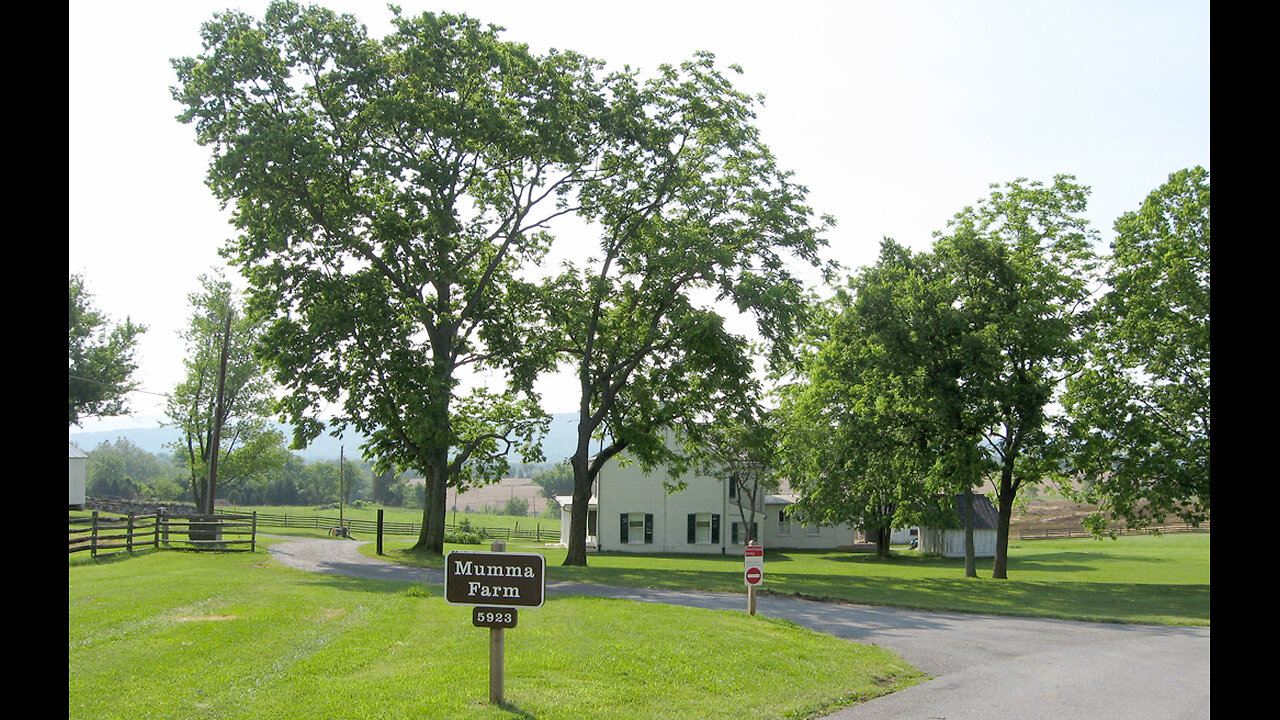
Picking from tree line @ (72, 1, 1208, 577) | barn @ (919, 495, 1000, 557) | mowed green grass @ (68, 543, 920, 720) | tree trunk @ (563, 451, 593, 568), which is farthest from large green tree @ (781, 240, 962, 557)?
barn @ (919, 495, 1000, 557)

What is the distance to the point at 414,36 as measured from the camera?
30.5m

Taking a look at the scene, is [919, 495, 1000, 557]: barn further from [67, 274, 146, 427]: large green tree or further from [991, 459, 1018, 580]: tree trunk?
[67, 274, 146, 427]: large green tree

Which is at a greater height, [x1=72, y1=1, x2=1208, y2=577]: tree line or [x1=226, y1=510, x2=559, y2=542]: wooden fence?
[x1=72, y1=1, x2=1208, y2=577]: tree line

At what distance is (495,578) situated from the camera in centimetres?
955

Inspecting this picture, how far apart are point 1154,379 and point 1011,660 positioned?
22415 mm

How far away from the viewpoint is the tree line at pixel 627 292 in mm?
29250

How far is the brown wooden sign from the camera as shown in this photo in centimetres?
952

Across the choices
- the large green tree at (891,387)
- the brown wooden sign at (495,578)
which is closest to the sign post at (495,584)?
the brown wooden sign at (495,578)

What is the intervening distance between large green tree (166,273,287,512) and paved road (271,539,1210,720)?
35.9m

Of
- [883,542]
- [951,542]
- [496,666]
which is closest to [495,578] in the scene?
[496,666]
